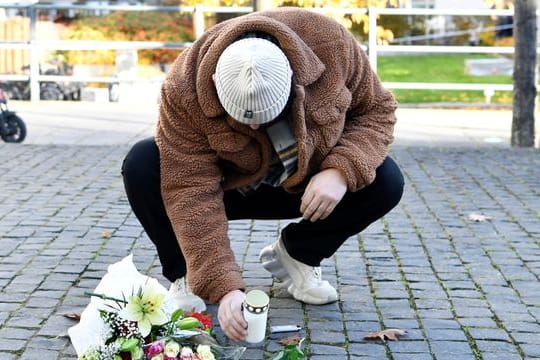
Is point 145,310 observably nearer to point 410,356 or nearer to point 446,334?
point 410,356

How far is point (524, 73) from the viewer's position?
936 centimetres

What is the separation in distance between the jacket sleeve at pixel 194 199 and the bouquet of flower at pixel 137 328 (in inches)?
6.8

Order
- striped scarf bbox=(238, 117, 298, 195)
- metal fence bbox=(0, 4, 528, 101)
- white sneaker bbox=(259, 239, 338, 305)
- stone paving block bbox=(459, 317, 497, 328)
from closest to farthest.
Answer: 1. striped scarf bbox=(238, 117, 298, 195)
2. stone paving block bbox=(459, 317, 497, 328)
3. white sneaker bbox=(259, 239, 338, 305)
4. metal fence bbox=(0, 4, 528, 101)

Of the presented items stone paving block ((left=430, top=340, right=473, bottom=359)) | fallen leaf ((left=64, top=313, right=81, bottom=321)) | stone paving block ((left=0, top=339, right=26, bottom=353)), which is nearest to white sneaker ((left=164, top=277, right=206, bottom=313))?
fallen leaf ((left=64, top=313, right=81, bottom=321))

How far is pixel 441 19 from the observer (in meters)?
24.9

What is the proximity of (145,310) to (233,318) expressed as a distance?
0.27 meters

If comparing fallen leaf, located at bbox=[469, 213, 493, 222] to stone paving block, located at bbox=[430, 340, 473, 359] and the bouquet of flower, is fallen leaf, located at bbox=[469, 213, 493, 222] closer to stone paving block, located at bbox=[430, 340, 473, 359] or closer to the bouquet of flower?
stone paving block, located at bbox=[430, 340, 473, 359]

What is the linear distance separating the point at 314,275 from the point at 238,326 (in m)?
1.15

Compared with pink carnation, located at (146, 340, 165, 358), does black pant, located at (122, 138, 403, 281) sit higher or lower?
higher

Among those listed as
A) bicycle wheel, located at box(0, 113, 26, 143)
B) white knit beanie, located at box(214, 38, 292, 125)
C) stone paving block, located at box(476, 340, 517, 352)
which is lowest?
bicycle wheel, located at box(0, 113, 26, 143)

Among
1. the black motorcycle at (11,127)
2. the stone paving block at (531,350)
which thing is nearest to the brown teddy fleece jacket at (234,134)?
the stone paving block at (531,350)

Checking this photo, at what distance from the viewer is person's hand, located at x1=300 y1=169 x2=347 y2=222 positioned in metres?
3.59

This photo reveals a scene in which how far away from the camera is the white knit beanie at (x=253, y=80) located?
3.16 metres

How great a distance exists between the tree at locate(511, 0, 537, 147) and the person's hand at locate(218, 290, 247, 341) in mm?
6516
